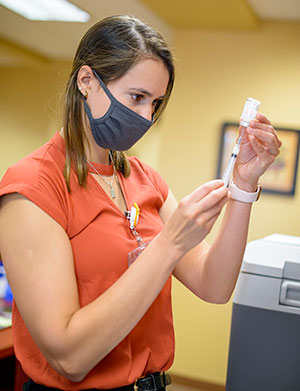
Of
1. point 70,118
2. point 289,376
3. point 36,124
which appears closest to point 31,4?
point 36,124

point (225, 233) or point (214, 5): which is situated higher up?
point (214, 5)

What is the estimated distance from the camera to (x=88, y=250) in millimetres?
1055

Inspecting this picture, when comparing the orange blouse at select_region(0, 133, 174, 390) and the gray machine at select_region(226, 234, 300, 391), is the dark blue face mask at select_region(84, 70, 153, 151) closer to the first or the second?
the orange blouse at select_region(0, 133, 174, 390)

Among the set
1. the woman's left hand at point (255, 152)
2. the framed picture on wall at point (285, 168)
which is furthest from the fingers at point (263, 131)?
the framed picture on wall at point (285, 168)

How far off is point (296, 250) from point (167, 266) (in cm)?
59

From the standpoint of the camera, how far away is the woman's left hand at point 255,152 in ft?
3.75

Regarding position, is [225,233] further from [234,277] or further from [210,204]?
[210,204]

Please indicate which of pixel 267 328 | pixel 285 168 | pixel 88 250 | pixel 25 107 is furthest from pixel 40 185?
pixel 285 168

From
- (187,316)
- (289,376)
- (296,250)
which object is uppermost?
(296,250)

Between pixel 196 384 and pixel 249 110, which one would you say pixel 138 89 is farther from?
pixel 196 384

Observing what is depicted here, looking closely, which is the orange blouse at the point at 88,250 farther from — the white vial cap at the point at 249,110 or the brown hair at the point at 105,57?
the white vial cap at the point at 249,110

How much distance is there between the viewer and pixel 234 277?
1.25 meters

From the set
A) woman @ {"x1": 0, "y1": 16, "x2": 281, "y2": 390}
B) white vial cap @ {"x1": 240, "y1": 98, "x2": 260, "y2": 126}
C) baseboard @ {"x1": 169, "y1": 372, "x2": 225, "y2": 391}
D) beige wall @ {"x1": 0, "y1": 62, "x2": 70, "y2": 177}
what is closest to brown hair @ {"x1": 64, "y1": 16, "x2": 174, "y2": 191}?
woman @ {"x1": 0, "y1": 16, "x2": 281, "y2": 390}

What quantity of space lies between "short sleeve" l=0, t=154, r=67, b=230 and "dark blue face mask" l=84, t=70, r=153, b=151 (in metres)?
0.15
